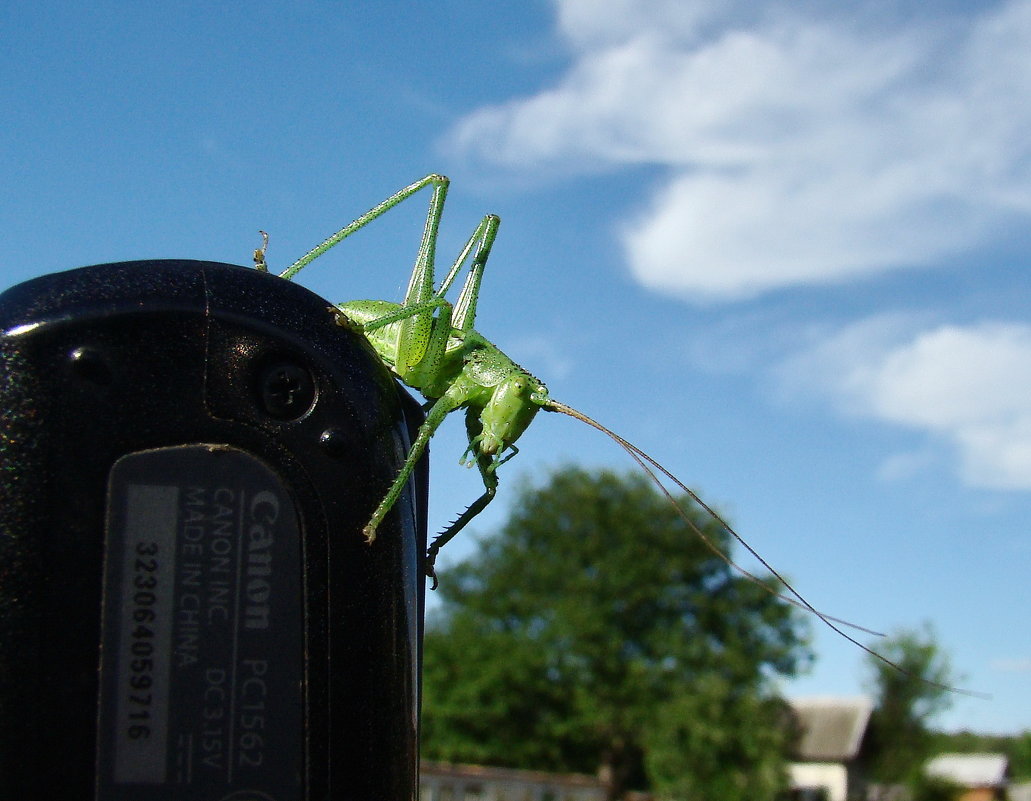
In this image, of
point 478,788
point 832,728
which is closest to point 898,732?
point 832,728

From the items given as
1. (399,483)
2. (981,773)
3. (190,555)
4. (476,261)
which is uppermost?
(476,261)

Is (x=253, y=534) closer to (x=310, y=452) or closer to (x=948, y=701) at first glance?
(x=310, y=452)

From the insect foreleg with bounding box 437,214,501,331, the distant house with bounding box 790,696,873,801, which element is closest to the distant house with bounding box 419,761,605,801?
the insect foreleg with bounding box 437,214,501,331

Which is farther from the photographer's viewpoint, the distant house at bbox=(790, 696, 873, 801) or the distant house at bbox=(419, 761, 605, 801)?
the distant house at bbox=(790, 696, 873, 801)

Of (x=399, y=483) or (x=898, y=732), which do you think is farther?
(x=898, y=732)

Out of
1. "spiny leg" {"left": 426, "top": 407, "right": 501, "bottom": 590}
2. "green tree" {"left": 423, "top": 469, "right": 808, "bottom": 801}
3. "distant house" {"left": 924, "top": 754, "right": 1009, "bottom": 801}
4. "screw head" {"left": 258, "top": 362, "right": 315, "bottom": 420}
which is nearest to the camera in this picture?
"screw head" {"left": 258, "top": 362, "right": 315, "bottom": 420}

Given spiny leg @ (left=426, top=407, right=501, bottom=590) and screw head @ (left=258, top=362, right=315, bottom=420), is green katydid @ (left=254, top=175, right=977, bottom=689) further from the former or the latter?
screw head @ (left=258, top=362, right=315, bottom=420)

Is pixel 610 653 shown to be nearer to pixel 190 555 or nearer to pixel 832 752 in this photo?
pixel 832 752
